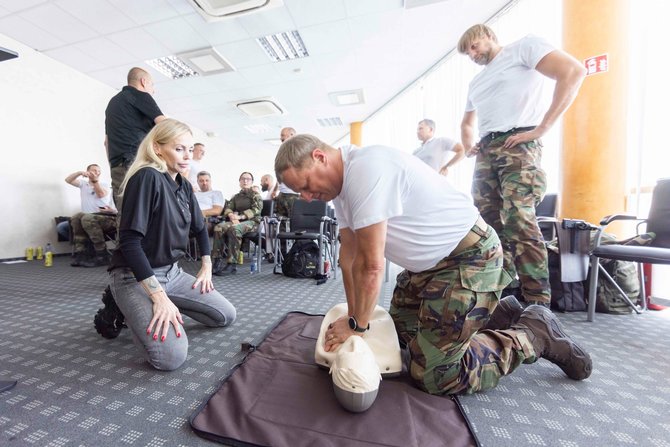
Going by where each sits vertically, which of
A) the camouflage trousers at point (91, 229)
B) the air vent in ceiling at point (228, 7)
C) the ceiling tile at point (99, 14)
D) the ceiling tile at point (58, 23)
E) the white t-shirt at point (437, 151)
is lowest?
the camouflage trousers at point (91, 229)

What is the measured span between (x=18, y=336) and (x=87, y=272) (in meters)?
2.21

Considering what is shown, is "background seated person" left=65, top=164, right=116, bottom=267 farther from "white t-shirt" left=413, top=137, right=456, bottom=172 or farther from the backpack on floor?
"white t-shirt" left=413, top=137, right=456, bottom=172

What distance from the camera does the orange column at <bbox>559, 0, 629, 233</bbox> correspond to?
2.27 m

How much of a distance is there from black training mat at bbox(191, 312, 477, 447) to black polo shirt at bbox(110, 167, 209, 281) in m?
0.61

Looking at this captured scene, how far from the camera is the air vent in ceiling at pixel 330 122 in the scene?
24.5ft

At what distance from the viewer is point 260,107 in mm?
6336

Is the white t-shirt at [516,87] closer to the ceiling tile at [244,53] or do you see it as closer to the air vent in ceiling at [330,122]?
the ceiling tile at [244,53]

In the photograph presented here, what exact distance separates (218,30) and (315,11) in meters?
1.24

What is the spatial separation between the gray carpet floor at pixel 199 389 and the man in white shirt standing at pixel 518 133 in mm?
482

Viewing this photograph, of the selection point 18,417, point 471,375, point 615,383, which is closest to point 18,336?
point 18,417

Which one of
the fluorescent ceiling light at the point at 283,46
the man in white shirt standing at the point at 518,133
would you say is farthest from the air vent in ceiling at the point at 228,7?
the man in white shirt standing at the point at 518,133

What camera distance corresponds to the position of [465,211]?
1.04 meters

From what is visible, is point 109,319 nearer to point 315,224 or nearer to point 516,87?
point 315,224

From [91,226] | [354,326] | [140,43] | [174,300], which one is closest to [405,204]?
[354,326]
